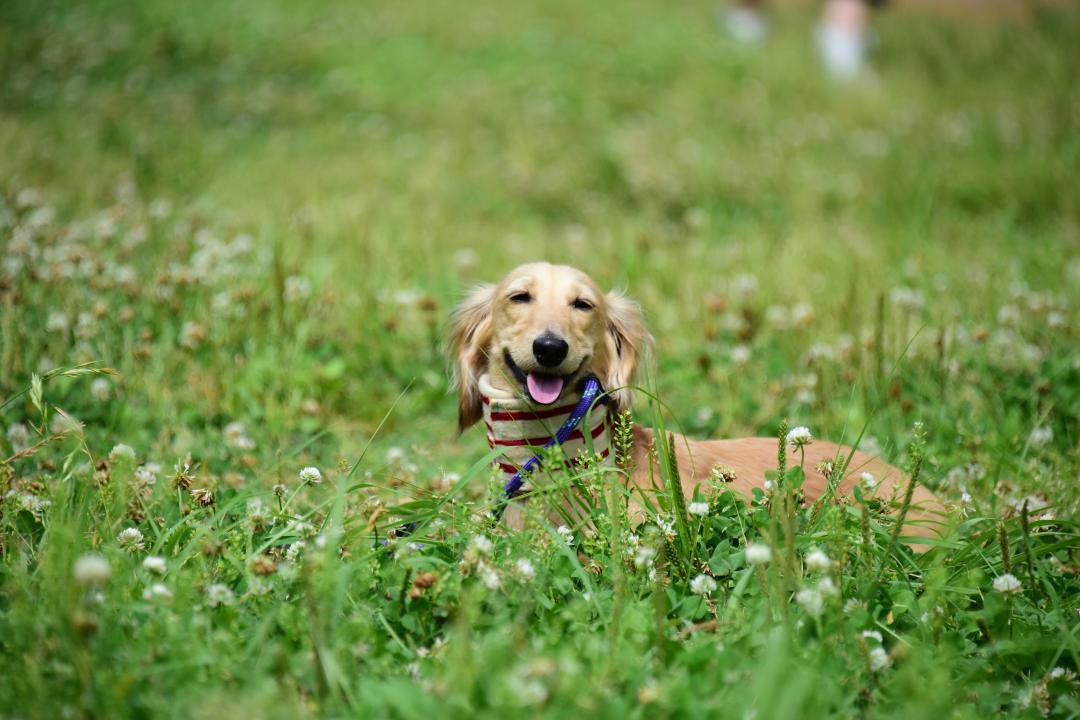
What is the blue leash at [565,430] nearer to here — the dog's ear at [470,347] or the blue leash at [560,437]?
the blue leash at [560,437]

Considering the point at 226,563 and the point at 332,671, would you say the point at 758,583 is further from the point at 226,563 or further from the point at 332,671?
the point at 226,563

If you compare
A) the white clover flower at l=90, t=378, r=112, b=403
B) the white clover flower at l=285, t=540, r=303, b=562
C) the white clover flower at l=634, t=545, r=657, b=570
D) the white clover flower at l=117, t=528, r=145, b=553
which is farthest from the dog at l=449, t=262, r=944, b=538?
the white clover flower at l=90, t=378, r=112, b=403

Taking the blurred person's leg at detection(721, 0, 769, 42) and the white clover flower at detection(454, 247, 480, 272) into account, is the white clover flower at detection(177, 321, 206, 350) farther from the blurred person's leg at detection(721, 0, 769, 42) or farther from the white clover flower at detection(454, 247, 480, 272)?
the blurred person's leg at detection(721, 0, 769, 42)

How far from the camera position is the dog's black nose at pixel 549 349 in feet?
9.86

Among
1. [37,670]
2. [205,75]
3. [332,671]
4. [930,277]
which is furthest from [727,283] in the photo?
[205,75]

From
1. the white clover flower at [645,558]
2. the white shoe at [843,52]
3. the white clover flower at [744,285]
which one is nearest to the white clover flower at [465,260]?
the white clover flower at [744,285]

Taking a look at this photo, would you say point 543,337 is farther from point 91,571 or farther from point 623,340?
point 91,571

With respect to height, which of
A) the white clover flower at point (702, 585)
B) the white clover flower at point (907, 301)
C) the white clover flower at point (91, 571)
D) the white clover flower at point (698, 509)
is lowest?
the white clover flower at point (907, 301)

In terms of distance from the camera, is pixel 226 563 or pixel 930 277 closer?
pixel 226 563

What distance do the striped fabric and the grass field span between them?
7.2 inches

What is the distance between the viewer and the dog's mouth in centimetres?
305

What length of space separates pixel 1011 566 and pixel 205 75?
395 inches

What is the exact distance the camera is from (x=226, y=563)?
2.37m

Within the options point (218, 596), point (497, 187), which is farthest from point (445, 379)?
point (497, 187)
